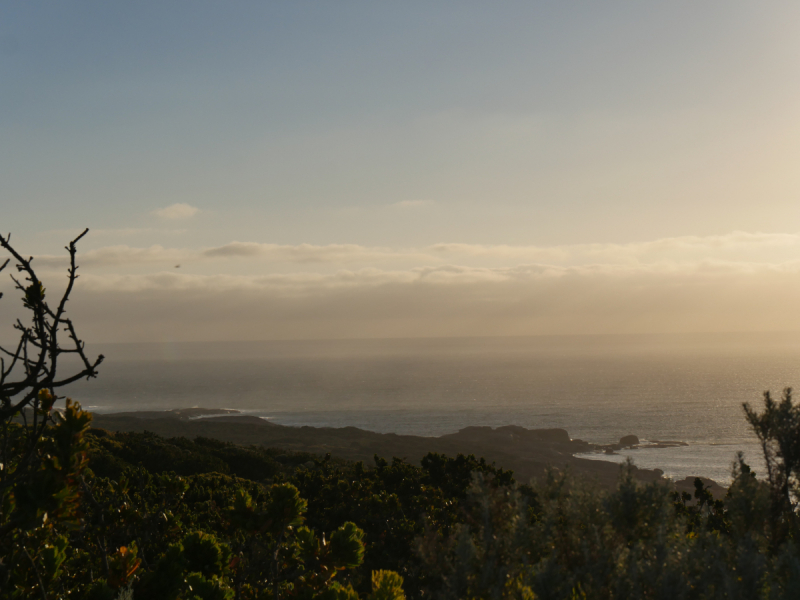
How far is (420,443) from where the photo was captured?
71250 millimetres

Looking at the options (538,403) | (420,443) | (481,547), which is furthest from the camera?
(538,403)

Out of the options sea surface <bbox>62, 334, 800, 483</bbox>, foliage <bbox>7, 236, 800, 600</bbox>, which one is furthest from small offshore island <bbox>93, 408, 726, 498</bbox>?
foliage <bbox>7, 236, 800, 600</bbox>

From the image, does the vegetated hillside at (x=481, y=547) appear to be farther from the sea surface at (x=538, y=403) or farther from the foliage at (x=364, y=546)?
the sea surface at (x=538, y=403)

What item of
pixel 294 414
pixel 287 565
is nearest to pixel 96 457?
pixel 287 565

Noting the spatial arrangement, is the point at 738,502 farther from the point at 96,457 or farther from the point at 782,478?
the point at 96,457

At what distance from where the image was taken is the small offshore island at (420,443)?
203 feet

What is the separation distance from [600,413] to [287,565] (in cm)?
11642

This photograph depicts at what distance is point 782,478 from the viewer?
683 cm

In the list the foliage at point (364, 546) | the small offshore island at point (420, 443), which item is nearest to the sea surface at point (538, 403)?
the small offshore island at point (420, 443)

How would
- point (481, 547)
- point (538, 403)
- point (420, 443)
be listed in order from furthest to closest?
point (538, 403) < point (420, 443) < point (481, 547)

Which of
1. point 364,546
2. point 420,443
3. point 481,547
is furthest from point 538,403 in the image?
point 364,546

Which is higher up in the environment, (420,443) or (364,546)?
(364,546)

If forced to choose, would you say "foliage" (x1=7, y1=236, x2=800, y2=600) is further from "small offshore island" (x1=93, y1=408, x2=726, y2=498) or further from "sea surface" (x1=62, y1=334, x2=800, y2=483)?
"sea surface" (x1=62, y1=334, x2=800, y2=483)

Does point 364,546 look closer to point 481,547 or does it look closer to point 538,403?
point 481,547
